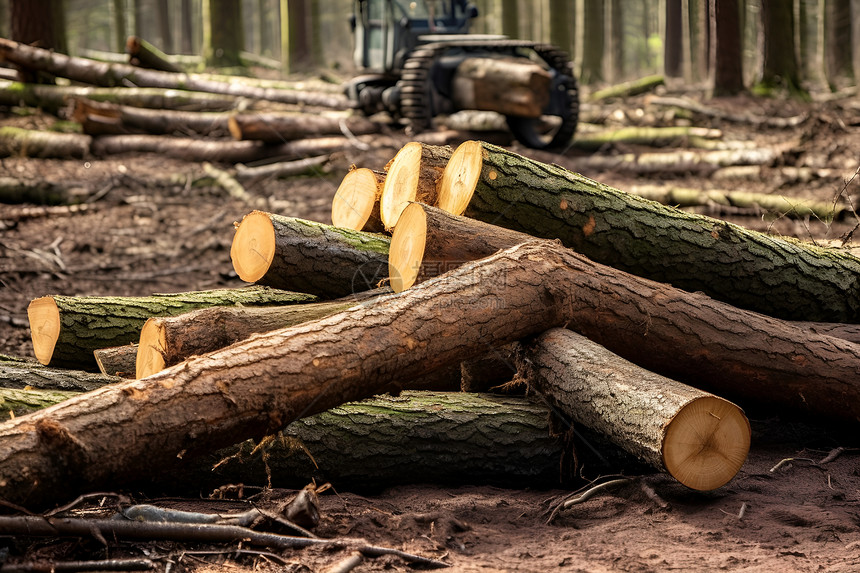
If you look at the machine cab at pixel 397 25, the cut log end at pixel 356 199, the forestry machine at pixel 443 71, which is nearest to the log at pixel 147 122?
the forestry machine at pixel 443 71

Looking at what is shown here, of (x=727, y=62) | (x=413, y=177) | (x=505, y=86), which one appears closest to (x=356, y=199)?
(x=413, y=177)

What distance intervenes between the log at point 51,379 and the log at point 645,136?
10.0 meters

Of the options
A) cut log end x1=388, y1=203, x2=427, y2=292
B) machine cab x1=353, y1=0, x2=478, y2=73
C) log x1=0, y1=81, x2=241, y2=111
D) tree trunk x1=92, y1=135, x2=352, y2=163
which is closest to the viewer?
cut log end x1=388, y1=203, x2=427, y2=292

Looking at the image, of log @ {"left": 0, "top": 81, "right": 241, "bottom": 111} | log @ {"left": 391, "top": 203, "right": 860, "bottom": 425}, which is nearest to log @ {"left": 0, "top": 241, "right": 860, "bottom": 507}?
log @ {"left": 391, "top": 203, "right": 860, "bottom": 425}

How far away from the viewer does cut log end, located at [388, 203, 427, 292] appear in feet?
13.1

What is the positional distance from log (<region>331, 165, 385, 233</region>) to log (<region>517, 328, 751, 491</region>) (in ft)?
5.77

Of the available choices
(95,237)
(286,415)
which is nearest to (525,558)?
(286,415)

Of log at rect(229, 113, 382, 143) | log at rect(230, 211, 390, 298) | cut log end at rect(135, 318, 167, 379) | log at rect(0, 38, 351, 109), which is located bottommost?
cut log end at rect(135, 318, 167, 379)

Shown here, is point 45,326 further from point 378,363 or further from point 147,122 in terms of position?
→ point 147,122

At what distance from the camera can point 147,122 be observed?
13.4m

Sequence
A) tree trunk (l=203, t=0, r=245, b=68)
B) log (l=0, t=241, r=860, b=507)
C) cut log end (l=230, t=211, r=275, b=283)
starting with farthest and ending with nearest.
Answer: tree trunk (l=203, t=0, r=245, b=68), cut log end (l=230, t=211, r=275, b=283), log (l=0, t=241, r=860, b=507)

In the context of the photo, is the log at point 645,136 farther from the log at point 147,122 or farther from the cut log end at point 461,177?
the cut log end at point 461,177

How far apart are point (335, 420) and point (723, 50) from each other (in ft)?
47.4

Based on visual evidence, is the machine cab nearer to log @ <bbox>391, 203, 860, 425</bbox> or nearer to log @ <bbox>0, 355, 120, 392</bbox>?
log @ <bbox>391, 203, 860, 425</bbox>
